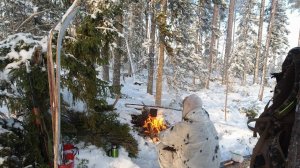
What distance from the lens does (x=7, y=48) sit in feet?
18.8

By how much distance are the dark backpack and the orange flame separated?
8.63 metres

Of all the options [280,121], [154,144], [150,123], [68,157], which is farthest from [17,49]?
[150,123]

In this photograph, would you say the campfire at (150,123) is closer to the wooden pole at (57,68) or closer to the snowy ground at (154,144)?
the snowy ground at (154,144)

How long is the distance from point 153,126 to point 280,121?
8.93m

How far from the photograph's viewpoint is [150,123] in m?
10.9

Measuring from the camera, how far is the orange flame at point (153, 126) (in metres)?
10.7

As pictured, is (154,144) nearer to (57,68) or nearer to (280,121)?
(57,68)

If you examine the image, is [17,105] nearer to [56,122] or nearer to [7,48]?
[7,48]

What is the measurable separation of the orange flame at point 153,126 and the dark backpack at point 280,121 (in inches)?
340

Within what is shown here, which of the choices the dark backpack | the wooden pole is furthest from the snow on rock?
the dark backpack

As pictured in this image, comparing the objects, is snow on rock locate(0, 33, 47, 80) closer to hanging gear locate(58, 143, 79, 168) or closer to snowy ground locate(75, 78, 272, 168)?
hanging gear locate(58, 143, 79, 168)

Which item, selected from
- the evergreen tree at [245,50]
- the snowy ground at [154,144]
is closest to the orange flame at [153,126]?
the snowy ground at [154,144]

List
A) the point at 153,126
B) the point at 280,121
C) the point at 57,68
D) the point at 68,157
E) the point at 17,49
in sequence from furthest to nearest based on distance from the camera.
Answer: the point at 153,126 < the point at 68,157 < the point at 17,49 < the point at 57,68 < the point at 280,121

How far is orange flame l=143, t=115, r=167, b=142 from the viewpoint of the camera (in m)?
10.7
